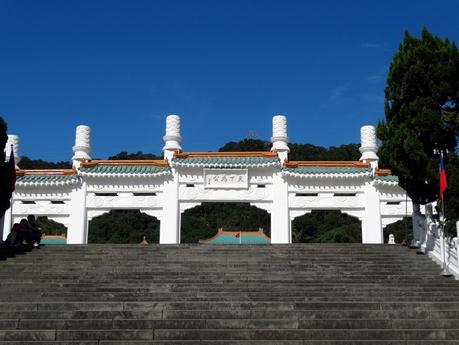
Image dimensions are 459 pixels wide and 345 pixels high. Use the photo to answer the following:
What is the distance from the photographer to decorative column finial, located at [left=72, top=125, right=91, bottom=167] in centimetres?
2034

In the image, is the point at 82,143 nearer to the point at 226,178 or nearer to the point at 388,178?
the point at 226,178

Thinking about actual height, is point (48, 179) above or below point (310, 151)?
below

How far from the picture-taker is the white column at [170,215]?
18.9 meters

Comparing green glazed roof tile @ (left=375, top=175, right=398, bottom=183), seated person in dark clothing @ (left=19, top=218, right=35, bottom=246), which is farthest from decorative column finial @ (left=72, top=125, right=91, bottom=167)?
green glazed roof tile @ (left=375, top=175, right=398, bottom=183)

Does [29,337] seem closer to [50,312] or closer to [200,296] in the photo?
[50,312]

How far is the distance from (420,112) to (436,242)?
313 cm

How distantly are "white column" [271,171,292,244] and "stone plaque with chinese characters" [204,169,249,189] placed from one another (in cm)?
110

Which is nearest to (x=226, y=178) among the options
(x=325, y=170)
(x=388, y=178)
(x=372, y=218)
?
(x=325, y=170)

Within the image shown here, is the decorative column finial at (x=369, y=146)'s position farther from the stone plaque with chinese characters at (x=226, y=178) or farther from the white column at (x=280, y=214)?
the stone plaque with chinese characters at (x=226, y=178)

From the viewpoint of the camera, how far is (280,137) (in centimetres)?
2000

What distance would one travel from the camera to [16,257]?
1307 centimetres

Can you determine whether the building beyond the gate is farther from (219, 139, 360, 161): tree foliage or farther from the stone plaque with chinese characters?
(219, 139, 360, 161): tree foliage

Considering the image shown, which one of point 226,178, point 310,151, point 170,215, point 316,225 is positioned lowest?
point 170,215

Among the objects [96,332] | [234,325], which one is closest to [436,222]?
[234,325]
